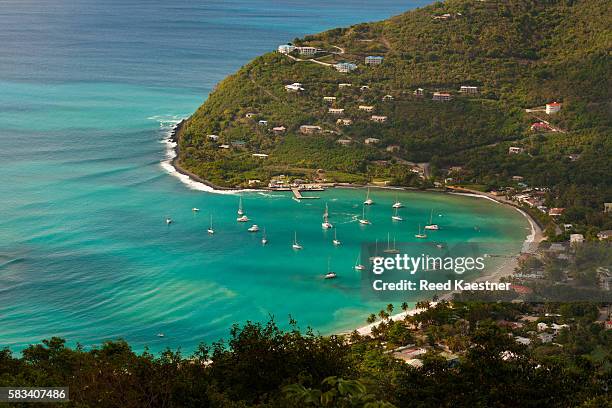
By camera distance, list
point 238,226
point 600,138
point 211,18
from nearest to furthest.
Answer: point 238,226 → point 600,138 → point 211,18

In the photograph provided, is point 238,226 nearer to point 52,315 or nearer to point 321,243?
point 321,243

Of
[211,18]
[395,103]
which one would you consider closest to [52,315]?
[395,103]

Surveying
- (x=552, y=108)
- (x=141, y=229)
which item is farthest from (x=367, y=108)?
(x=141, y=229)

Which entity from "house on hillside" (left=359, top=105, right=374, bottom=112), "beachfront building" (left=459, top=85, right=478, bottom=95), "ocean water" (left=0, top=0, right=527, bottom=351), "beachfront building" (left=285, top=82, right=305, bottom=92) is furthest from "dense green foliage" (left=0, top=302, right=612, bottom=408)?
"beachfront building" (left=459, top=85, right=478, bottom=95)

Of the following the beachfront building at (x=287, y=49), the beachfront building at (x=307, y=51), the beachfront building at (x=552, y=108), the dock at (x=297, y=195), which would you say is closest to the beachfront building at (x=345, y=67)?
the beachfront building at (x=307, y=51)

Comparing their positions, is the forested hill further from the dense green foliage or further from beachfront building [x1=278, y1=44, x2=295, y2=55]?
the dense green foliage

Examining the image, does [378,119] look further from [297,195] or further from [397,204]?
[397,204]

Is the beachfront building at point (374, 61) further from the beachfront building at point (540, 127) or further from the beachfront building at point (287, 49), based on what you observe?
the beachfront building at point (540, 127)
